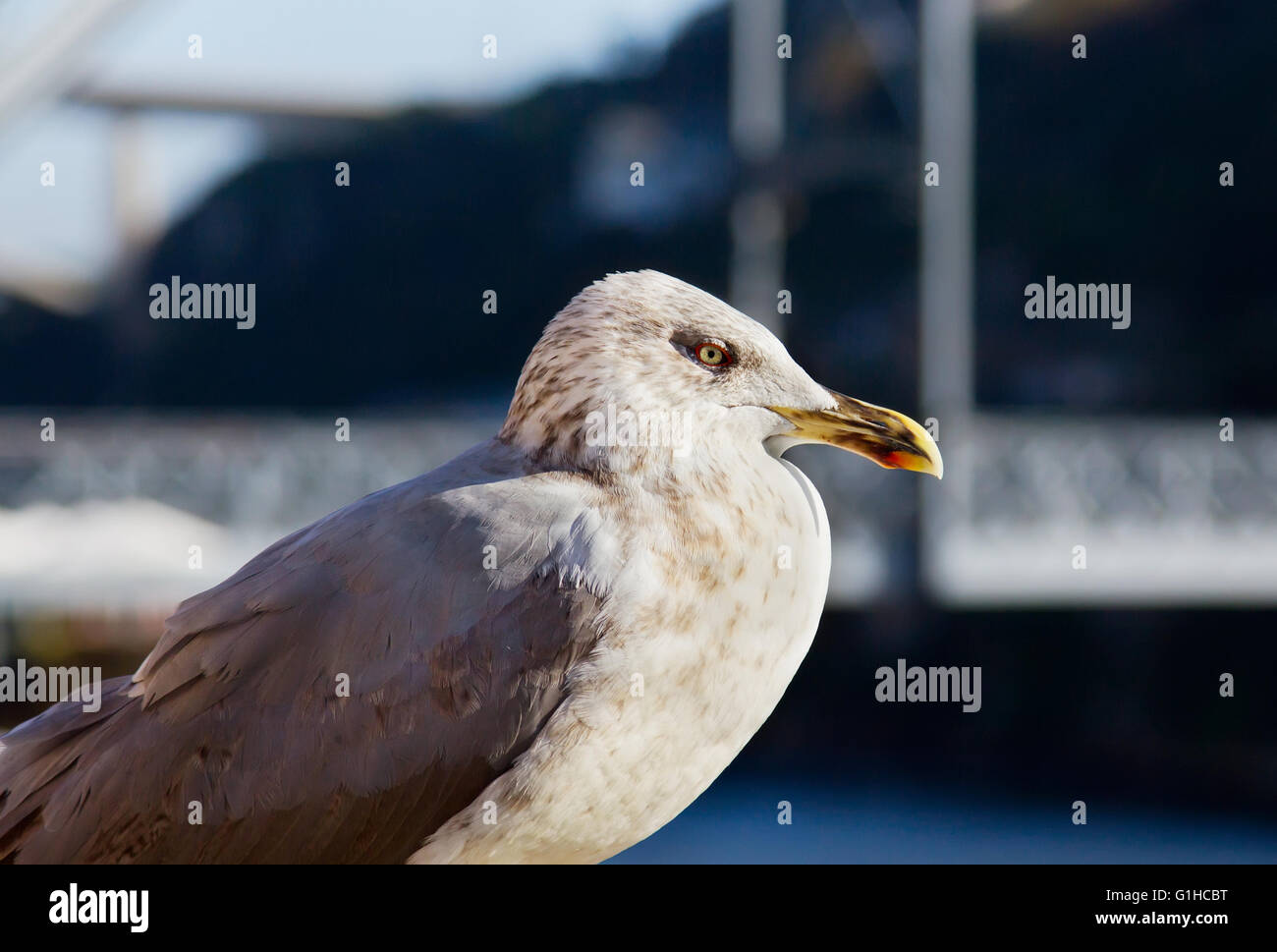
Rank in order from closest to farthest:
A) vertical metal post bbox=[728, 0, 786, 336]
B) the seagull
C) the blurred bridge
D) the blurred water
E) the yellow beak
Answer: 1. the seagull
2. the yellow beak
3. the blurred bridge
4. the blurred water
5. vertical metal post bbox=[728, 0, 786, 336]

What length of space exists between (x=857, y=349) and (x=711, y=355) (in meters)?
10.0

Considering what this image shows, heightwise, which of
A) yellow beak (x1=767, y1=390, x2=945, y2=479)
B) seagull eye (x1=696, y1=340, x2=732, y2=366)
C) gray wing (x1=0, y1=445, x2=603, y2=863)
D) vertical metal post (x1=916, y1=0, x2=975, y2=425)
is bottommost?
gray wing (x1=0, y1=445, x2=603, y2=863)

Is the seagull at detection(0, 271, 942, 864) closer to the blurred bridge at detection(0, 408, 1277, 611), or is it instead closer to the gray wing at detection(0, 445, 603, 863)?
the gray wing at detection(0, 445, 603, 863)

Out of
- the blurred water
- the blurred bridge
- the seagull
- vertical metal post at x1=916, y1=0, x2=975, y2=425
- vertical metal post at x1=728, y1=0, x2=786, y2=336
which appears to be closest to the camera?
the seagull

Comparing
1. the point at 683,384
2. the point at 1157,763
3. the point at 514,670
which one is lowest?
the point at 1157,763

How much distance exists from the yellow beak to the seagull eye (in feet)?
0.21

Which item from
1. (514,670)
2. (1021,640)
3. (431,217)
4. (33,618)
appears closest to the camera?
(514,670)

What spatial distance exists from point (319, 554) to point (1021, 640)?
334 inches

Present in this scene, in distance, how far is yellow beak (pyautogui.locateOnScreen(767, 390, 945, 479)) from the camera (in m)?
1.20

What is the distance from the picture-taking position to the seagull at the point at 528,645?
1097 mm

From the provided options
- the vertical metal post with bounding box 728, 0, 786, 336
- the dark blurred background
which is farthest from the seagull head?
the vertical metal post with bounding box 728, 0, 786, 336

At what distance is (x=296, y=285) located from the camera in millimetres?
11586
